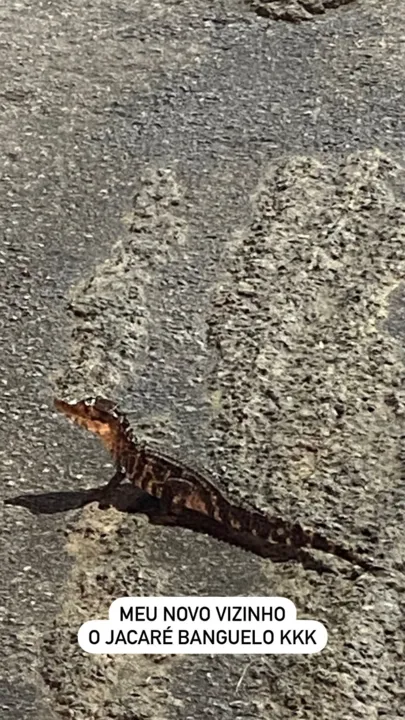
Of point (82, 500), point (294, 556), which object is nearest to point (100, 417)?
point (82, 500)

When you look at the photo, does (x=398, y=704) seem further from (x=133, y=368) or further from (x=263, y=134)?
(x=263, y=134)

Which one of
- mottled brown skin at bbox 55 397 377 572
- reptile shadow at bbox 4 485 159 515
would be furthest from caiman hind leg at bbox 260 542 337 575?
reptile shadow at bbox 4 485 159 515

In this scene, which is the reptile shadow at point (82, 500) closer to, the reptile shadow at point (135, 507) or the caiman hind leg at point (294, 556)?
the reptile shadow at point (135, 507)

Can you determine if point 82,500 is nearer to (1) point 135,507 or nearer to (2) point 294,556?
(1) point 135,507

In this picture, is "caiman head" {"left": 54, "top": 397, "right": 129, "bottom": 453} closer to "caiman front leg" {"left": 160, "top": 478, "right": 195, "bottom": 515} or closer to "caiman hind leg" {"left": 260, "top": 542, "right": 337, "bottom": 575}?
"caiman front leg" {"left": 160, "top": 478, "right": 195, "bottom": 515}

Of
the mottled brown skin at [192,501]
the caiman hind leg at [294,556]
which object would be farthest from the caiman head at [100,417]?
the caiman hind leg at [294,556]

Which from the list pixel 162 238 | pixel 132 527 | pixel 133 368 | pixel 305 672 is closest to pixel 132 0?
pixel 162 238
